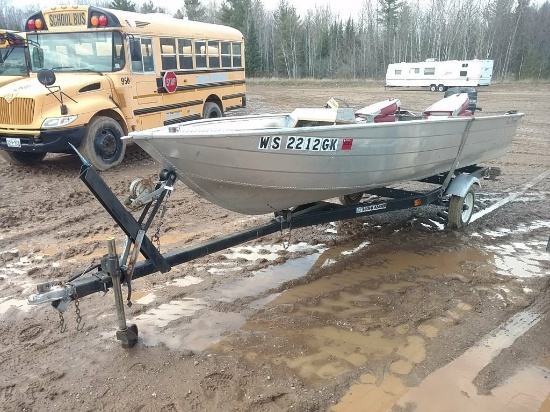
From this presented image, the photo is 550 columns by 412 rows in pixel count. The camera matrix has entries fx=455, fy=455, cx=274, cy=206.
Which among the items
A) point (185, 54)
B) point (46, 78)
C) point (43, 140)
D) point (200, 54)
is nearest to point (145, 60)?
point (185, 54)

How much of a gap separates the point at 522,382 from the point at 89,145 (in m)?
7.35

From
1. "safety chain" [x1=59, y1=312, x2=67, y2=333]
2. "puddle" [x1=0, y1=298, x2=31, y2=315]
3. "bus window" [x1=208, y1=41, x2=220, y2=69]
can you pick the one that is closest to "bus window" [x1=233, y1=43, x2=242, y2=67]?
"bus window" [x1=208, y1=41, x2=220, y2=69]

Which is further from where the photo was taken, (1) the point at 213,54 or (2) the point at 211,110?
(2) the point at 211,110

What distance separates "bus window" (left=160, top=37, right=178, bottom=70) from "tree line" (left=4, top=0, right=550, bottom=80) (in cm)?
3669

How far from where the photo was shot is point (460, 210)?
5.39 metres

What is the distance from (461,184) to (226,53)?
8227 millimetres

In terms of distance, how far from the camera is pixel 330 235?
5.47 meters

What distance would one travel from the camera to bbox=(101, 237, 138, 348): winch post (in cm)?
295

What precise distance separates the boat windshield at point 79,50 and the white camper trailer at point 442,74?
26.6m

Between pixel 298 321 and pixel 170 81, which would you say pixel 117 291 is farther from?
pixel 170 81

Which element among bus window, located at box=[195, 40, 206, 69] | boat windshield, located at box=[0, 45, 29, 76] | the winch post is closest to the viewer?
the winch post

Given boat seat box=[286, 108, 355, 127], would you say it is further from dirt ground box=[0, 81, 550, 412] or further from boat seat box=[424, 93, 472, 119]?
boat seat box=[424, 93, 472, 119]

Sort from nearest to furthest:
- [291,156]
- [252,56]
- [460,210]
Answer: [291,156] → [460,210] → [252,56]

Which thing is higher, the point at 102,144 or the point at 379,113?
the point at 379,113
